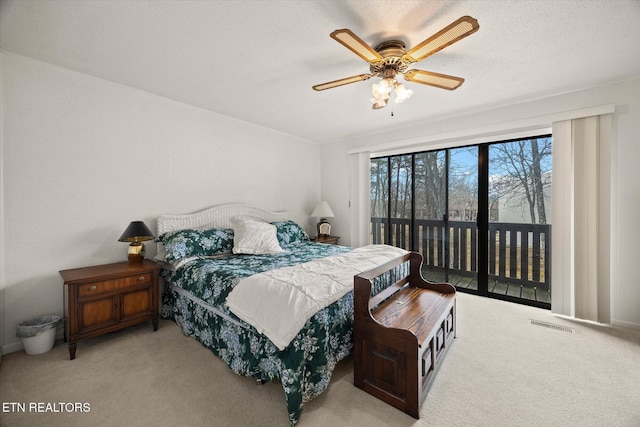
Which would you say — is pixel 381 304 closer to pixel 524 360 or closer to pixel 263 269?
pixel 263 269

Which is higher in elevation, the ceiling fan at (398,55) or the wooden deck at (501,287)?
the ceiling fan at (398,55)

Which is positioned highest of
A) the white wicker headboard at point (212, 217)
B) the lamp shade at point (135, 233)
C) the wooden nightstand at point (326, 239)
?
the white wicker headboard at point (212, 217)

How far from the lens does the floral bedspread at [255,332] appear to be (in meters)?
1.48

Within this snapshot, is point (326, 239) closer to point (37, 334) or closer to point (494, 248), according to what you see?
point (494, 248)

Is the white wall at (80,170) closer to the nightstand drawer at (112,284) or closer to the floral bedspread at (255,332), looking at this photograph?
the nightstand drawer at (112,284)

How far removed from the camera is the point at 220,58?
215 cm

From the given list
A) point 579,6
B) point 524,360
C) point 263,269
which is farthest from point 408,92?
point 524,360

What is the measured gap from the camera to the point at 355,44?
5.39 feet

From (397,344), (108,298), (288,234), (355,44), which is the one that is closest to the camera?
(397,344)

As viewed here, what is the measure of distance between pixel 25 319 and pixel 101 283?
73 cm

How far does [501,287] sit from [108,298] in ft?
14.8

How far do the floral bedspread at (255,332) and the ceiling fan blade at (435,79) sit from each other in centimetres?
176

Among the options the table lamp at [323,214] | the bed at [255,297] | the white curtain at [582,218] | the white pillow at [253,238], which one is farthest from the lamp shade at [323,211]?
the white curtain at [582,218]

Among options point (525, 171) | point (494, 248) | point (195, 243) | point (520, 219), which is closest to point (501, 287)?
point (494, 248)
